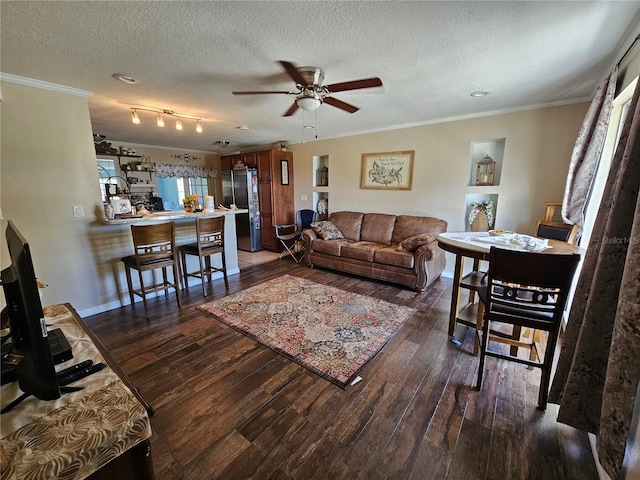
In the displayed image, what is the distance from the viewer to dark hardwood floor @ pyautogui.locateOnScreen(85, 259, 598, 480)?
1344 millimetres

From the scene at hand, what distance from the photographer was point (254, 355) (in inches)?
87.3

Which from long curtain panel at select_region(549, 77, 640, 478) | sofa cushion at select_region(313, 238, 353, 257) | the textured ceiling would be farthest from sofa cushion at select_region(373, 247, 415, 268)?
long curtain panel at select_region(549, 77, 640, 478)

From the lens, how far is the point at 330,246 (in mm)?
4348

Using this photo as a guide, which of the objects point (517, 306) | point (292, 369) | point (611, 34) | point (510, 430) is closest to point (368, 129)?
point (611, 34)

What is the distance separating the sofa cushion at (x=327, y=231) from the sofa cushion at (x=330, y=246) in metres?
0.11

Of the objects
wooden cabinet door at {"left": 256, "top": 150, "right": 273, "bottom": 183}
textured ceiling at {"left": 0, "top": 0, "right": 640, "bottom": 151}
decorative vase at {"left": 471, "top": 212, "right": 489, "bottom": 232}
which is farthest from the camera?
wooden cabinet door at {"left": 256, "top": 150, "right": 273, "bottom": 183}

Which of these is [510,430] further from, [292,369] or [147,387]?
[147,387]

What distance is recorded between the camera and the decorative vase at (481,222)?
3.68 m

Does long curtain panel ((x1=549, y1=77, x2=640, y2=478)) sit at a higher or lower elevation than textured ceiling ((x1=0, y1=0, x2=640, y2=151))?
lower

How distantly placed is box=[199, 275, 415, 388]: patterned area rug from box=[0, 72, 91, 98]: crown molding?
2.52 metres

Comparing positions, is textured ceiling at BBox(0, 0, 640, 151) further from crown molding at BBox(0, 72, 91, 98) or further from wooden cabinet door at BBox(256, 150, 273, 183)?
wooden cabinet door at BBox(256, 150, 273, 183)

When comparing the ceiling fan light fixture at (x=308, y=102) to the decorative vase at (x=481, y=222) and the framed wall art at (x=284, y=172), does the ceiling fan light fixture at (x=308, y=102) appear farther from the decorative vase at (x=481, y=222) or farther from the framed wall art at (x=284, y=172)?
the framed wall art at (x=284, y=172)

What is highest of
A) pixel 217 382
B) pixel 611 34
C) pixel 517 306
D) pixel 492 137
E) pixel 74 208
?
pixel 611 34

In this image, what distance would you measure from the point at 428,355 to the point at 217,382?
66.0 inches
